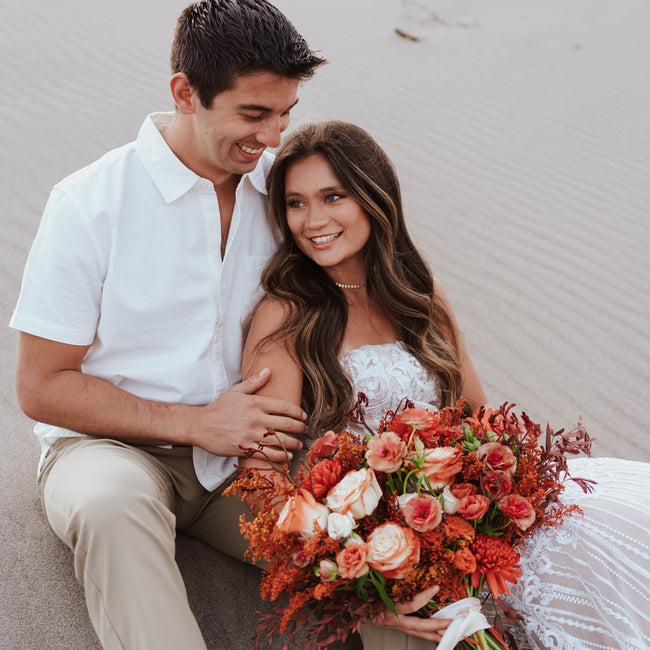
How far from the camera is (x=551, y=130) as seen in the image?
7527 millimetres

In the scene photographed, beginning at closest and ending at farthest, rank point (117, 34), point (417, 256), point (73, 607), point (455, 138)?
point (73, 607)
point (417, 256)
point (455, 138)
point (117, 34)

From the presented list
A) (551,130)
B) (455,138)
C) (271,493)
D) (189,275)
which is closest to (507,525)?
(271,493)

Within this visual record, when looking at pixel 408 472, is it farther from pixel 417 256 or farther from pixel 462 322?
pixel 462 322

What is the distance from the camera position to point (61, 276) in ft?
8.25

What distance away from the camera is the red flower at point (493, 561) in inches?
75.2

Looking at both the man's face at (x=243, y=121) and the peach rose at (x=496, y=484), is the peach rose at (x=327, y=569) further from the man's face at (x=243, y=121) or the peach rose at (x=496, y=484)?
the man's face at (x=243, y=121)

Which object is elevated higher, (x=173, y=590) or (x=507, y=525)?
(x=507, y=525)

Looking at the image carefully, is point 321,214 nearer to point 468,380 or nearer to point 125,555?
point 468,380

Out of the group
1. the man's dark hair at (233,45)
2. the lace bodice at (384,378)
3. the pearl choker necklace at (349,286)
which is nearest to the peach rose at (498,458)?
the lace bodice at (384,378)

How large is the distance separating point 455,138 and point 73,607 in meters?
5.85

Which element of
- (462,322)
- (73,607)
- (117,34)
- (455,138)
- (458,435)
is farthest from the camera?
(117,34)

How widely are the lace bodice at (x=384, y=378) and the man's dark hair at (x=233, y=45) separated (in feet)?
3.64

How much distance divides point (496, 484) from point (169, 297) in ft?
4.55

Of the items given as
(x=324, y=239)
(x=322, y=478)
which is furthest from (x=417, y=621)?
(x=324, y=239)
